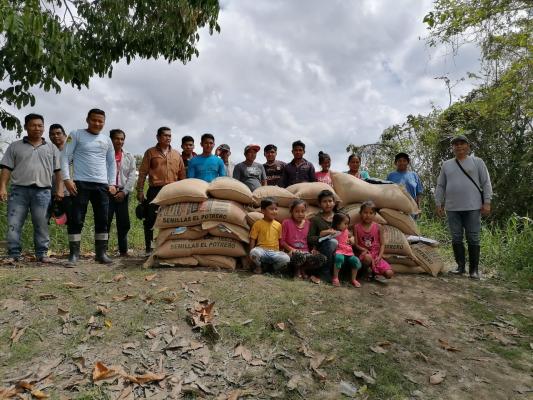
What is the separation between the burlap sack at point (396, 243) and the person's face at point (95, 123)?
3349mm

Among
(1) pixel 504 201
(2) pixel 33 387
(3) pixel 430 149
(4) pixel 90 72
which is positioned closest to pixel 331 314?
(2) pixel 33 387

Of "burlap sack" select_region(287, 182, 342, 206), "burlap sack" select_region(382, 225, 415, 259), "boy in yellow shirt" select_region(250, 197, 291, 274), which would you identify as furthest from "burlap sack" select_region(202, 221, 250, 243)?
"burlap sack" select_region(382, 225, 415, 259)

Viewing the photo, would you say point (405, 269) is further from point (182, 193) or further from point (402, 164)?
point (182, 193)

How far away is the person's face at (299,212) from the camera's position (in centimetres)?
436

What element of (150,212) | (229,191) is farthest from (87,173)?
(229,191)

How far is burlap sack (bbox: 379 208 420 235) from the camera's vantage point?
15.8 feet

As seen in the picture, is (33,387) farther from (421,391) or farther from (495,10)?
(495,10)

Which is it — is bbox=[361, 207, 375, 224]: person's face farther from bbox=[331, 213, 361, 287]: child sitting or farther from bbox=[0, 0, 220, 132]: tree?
bbox=[0, 0, 220, 132]: tree

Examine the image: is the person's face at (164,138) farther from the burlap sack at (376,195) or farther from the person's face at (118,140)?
the burlap sack at (376,195)

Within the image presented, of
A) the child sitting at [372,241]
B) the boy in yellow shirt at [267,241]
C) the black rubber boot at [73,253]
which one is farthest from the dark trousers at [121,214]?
the child sitting at [372,241]

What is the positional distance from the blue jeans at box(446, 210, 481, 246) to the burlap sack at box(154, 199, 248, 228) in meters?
2.56

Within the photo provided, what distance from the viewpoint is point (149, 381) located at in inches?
103

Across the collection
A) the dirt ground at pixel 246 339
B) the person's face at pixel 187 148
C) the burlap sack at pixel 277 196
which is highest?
the person's face at pixel 187 148

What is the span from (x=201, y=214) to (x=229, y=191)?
39cm
